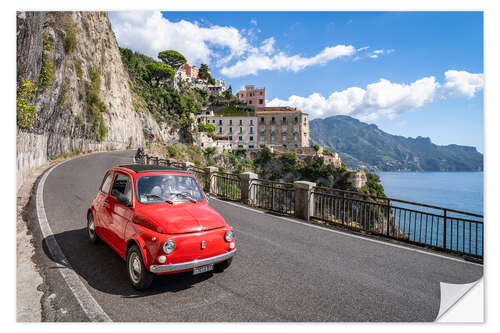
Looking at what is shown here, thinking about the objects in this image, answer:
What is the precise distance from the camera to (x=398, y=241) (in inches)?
272

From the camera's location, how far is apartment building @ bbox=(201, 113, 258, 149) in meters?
85.2

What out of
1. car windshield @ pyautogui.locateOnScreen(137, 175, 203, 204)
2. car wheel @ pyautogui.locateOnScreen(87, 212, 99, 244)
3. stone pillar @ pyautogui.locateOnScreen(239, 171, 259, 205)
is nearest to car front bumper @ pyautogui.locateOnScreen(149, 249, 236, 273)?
car windshield @ pyautogui.locateOnScreen(137, 175, 203, 204)

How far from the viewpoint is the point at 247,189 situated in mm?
11141

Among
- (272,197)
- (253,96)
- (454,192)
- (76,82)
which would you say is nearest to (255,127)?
(253,96)

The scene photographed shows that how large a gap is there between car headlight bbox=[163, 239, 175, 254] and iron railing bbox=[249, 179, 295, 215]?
6273mm

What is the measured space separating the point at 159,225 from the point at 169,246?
1.20 ft

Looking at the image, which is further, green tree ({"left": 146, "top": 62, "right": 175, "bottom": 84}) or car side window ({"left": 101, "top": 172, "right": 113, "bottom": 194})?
green tree ({"left": 146, "top": 62, "right": 175, "bottom": 84})

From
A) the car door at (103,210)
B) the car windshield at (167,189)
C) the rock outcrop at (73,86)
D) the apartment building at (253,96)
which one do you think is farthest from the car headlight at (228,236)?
the apartment building at (253,96)

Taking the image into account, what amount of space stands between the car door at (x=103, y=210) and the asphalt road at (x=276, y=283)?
447 mm

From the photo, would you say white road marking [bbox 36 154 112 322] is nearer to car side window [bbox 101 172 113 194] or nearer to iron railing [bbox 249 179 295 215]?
car side window [bbox 101 172 113 194]

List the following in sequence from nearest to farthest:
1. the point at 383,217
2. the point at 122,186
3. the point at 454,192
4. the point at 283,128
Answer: the point at 122,186 → the point at 383,217 → the point at 454,192 → the point at 283,128

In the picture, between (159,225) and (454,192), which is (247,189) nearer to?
(159,225)
